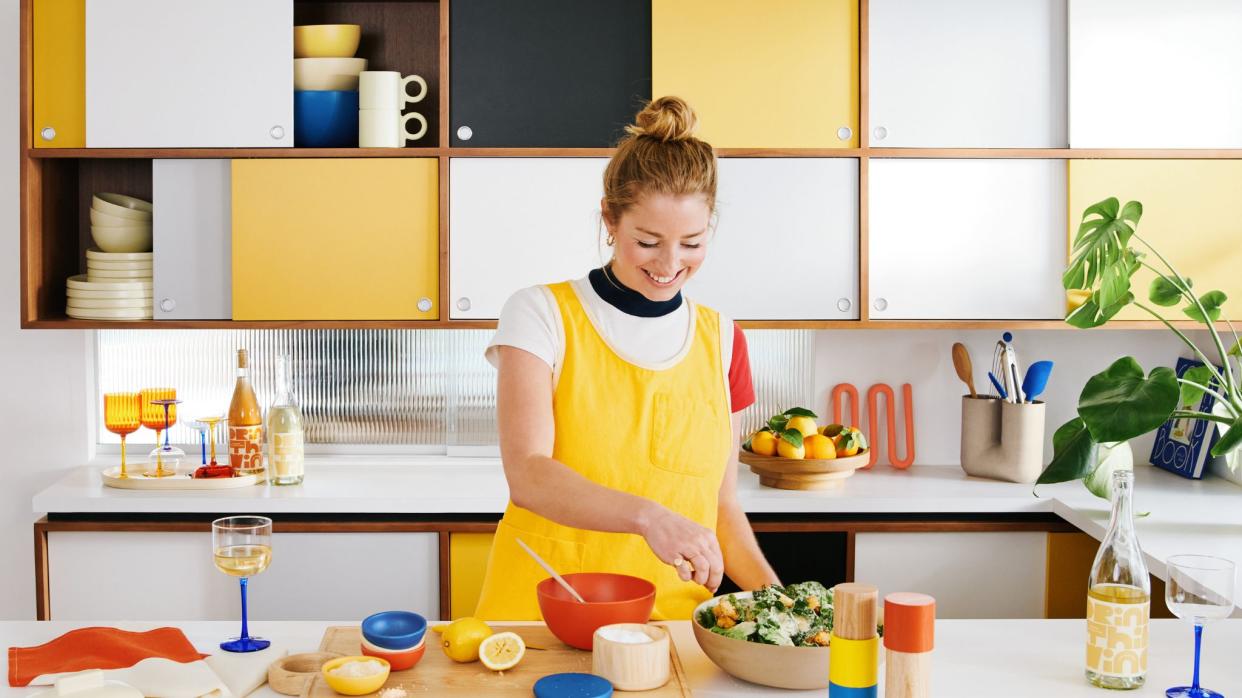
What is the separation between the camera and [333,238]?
3.11m

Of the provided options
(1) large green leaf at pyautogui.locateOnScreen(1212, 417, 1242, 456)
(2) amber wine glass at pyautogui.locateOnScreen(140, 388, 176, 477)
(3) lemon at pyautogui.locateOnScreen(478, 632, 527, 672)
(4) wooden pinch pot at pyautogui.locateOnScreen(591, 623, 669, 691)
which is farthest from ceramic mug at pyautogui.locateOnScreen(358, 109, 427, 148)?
(1) large green leaf at pyautogui.locateOnScreen(1212, 417, 1242, 456)

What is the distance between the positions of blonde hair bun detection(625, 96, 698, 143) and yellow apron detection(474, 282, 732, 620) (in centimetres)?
30

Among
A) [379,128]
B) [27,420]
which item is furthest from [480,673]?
[27,420]

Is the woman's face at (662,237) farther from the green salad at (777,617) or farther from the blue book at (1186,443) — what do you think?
the blue book at (1186,443)

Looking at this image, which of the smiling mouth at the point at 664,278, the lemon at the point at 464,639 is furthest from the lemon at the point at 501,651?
the smiling mouth at the point at 664,278

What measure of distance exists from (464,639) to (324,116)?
1961mm

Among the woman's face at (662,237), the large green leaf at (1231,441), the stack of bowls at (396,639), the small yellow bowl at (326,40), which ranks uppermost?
the small yellow bowl at (326,40)

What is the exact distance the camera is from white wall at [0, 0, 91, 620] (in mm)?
3400

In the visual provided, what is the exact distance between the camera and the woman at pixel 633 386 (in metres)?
1.86

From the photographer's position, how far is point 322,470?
10.8 ft

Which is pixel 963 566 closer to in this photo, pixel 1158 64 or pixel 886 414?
pixel 886 414

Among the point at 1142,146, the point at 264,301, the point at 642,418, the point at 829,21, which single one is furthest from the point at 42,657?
the point at 1142,146

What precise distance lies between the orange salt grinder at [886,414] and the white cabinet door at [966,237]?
399mm

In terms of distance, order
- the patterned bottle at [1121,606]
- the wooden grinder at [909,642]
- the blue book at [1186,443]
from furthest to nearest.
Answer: the blue book at [1186,443] < the patterned bottle at [1121,606] < the wooden grinder at [909,642]
